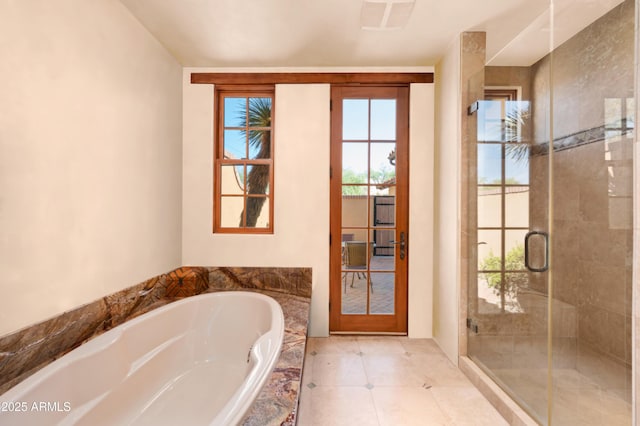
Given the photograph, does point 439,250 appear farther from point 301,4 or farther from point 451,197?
point 301,4

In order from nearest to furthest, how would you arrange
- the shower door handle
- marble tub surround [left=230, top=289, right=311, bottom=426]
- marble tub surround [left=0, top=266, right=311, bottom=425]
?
1. marble tub surround [left=230, top=289, right=311, bottom=426]
2. marble tub surround [left=0, top=266, right=311, bottom=425]
3. the shower door handle

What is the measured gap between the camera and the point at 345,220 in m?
2.81

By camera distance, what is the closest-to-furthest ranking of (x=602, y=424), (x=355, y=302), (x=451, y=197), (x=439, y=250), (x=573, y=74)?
(x=602, y=424)
(x=573, y=74)
(x=451, y=197)
(x=439, y=250)
(x=355, y=302)

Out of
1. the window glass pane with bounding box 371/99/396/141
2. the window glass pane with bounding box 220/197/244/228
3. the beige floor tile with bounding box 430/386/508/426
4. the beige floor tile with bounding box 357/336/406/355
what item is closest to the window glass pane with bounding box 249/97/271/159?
the window glass pane with bounding box 220/197/244/228

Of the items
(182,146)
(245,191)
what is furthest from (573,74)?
(182,146)

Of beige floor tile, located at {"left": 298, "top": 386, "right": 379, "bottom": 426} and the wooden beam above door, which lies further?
the wooden beam above door

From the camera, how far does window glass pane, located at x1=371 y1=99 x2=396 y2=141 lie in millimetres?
2803

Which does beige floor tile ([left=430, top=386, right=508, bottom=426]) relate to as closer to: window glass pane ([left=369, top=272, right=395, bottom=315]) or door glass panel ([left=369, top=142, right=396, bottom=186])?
window glass pane ([left=369, top=272, right=395, bottom=315])

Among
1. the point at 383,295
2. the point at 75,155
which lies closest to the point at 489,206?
the point at 383,295

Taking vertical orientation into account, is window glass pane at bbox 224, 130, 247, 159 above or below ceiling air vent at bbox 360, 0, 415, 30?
below

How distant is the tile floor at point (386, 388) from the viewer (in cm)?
170

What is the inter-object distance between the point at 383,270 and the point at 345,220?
1.96 feet

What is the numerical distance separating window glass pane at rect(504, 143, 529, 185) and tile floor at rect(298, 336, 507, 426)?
1427mm

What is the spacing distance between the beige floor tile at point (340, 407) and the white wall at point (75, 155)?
146 cm
